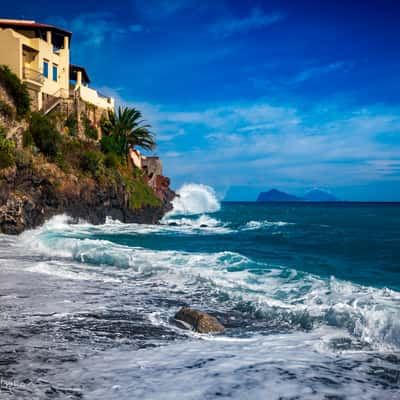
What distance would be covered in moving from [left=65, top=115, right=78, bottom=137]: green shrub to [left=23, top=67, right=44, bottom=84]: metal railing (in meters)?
3.77

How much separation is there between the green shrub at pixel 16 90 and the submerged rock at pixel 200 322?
943 inches

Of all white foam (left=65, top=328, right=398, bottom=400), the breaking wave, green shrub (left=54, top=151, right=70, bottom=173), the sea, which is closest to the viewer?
white foam (left=65, top=328, right=398, bottom=400)

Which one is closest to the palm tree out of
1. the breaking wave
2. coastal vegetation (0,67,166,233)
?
coastal vegetation (0,67,166,233)

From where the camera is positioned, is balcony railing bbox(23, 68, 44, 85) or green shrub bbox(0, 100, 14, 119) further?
balcony railing bbox(23, 68, 44, 85)

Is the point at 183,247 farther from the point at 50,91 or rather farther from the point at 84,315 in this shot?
the point at 50,91

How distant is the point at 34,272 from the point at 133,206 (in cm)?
2378

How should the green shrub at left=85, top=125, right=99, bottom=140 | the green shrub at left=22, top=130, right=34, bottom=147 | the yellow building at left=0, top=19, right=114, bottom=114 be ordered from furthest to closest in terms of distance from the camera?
the green shrub at left=85, top=125, right=99, bottom=140 → the yellow building at left=0, top=19, right=114, bottom=114 → the green shrub at left=22, top=130, right=34, bottom=147

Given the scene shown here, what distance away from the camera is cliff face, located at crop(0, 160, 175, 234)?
23.0 meters

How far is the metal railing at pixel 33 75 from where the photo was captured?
101 feet

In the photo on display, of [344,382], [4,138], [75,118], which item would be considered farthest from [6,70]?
[344,382]

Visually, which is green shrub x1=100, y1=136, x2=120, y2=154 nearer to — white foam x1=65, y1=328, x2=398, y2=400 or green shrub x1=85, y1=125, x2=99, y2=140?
green shrub x1=85, y1=125, x2=99, y2=140

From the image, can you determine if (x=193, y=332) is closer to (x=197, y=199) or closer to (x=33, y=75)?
(x=33, y=75)

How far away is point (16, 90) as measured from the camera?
1066 inches

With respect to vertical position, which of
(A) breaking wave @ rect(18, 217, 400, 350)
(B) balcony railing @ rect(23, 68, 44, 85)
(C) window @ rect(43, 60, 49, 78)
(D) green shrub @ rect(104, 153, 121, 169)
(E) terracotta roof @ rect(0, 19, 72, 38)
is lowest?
(A) breaking wave @ rect(18, 217, 400, 350)
